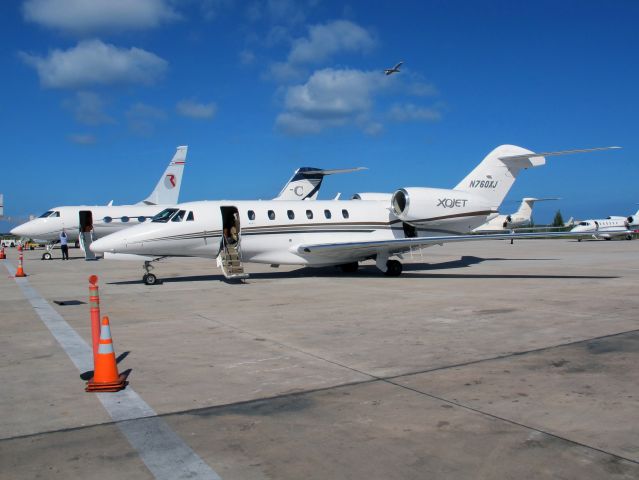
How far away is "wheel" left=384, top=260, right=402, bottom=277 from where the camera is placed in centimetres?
1703

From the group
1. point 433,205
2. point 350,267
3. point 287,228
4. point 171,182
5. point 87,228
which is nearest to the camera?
point 287,228

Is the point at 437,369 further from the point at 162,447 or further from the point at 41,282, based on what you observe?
the point at 41,282

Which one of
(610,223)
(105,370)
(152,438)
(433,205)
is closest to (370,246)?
(433,205)

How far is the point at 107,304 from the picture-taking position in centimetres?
1179

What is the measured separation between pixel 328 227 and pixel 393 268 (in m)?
2.34

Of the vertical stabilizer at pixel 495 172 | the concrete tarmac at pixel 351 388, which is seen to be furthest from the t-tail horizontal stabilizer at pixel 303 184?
the concrete tarmac at pixel 351 388

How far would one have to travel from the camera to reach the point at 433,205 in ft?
60.7

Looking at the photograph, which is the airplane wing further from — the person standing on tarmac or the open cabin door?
the person standing on tarmac

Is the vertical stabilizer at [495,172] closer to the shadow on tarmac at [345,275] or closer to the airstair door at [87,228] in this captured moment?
the shadow on tarmac at [345,275]

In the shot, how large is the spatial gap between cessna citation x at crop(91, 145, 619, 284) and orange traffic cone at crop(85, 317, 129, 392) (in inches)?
373

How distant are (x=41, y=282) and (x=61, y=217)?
13911mm

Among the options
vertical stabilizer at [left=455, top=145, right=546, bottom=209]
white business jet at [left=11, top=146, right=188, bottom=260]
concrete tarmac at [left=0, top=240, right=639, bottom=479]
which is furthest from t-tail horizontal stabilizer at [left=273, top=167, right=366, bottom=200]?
concrete tarmac at [left=0, top=240, right=639, bottom=479]

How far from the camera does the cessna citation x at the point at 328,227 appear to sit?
15.3 metres

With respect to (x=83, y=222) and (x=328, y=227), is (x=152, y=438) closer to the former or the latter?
(x=328, y=227)
